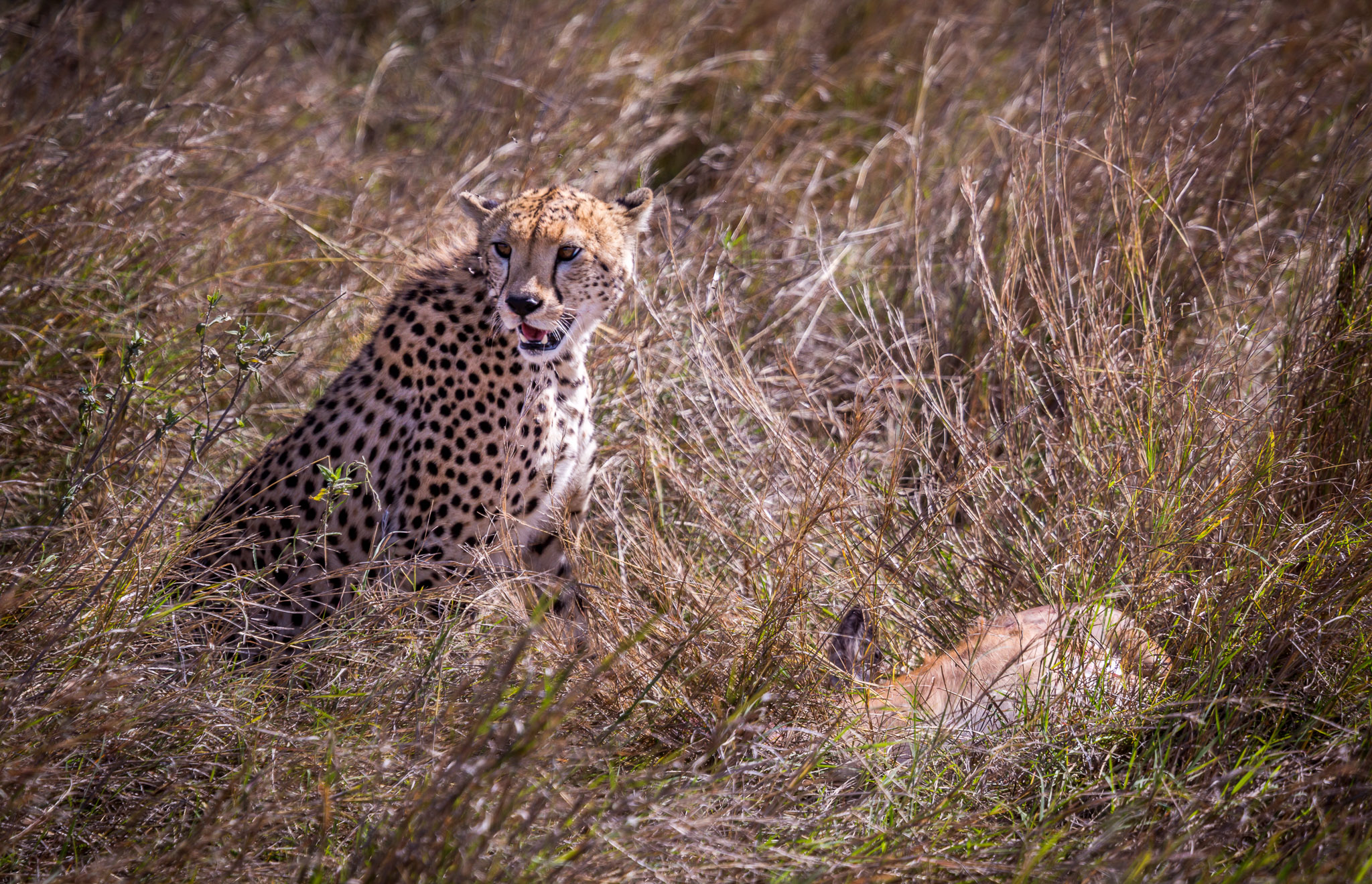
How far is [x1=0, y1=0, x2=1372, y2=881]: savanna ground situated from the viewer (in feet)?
6.13

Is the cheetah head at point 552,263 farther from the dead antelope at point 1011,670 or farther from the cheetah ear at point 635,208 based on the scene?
the dead antelope at point 1011,670

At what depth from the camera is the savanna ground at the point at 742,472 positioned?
1869 millimetres

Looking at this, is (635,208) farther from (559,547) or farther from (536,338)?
(559,547)

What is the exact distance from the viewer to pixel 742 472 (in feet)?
9.43

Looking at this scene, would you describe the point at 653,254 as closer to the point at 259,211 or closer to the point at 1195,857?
the point at 259,211

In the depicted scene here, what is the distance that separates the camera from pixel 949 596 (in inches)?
105

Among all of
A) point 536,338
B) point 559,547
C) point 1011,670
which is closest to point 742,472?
point 559,547

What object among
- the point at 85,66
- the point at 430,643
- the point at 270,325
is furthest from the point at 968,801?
the point at 85,66

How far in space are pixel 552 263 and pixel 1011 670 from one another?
148 cm

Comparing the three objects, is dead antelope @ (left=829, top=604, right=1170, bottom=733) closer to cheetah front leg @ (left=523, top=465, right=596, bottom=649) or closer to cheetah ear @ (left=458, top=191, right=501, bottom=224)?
cheetah front leg @ (left=523, top=465, right=596, bottom=649)

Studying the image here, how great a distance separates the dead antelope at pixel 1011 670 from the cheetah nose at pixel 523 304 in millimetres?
1129

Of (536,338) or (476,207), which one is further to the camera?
(476,207)

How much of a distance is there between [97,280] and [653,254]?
177 cm

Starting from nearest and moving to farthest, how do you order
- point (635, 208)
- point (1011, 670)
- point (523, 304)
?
point (1011, 670) < point (523, 304) < point (635, 208)
